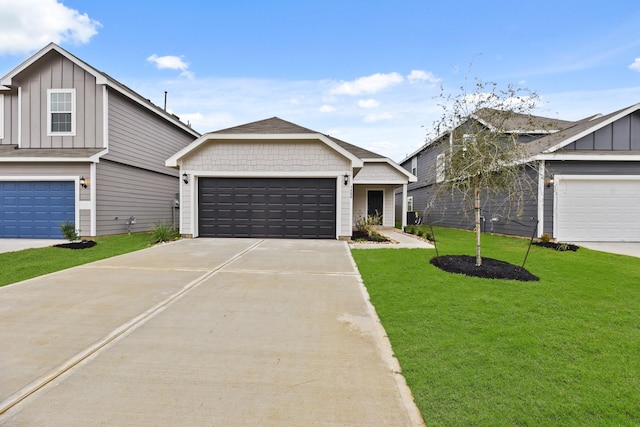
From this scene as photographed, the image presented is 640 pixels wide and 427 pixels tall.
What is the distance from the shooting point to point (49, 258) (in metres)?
7.56

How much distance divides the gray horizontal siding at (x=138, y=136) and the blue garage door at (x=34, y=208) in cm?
210

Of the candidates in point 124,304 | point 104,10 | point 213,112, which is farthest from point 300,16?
point 124,304

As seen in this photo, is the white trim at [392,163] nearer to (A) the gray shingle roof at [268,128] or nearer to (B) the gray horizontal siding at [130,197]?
(A) the gray shingle roof at [268,128]

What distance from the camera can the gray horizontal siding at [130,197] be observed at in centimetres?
1122

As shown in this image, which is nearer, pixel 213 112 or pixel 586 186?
pixel 586 186

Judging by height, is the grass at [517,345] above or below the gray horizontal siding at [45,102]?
below

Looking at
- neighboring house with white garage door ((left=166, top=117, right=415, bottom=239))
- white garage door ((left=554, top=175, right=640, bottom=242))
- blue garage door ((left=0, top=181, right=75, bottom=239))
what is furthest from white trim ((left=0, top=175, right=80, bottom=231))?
A: white garage door ((left=554, top=175, right=640, bottom=242))

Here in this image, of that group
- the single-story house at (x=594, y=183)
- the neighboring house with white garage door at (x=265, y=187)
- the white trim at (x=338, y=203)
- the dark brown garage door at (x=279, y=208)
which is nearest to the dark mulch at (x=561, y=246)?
the single-story house at (x=594, y=183)

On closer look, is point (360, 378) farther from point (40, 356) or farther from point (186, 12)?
point (186, 12)

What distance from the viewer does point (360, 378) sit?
8.23 ft

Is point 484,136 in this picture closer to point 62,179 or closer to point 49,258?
point 49,258

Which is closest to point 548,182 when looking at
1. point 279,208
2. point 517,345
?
point 279,208

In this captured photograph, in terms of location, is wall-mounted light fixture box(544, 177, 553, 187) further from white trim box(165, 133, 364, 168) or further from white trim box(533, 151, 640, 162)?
white trim box(165, 133, 364, 168)

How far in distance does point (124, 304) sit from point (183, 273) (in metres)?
1.77
